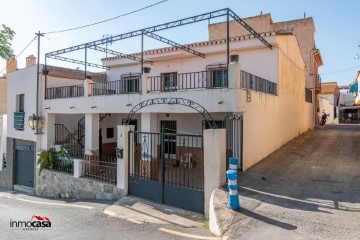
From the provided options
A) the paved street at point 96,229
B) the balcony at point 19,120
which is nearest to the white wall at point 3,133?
the balcony at point 19,120

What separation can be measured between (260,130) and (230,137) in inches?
59.9

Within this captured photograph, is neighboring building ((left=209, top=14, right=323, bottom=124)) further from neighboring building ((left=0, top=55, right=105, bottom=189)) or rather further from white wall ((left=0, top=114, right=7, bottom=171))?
white wall ((left=0, top=114, right=7, bottom=171))

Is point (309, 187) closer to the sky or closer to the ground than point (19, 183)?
closer to the sky

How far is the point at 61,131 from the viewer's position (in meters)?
15.2

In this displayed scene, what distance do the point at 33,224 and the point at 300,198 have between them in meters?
7.06

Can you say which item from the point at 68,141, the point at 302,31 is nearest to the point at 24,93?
the point at 68,141

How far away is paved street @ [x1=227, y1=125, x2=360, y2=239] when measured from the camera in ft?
16.3

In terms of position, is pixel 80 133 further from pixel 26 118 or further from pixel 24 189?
pixel 24 189

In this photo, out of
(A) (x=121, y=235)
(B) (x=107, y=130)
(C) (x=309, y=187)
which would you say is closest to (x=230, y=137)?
(C) (x=309, y=187)

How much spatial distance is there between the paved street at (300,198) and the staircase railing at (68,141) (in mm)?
9416

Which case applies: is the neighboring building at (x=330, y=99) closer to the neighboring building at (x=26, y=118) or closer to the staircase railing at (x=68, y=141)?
the staircase railing at (x=68, y=141)

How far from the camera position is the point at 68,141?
14.9 m

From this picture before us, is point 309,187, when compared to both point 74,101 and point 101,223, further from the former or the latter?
point 74,101

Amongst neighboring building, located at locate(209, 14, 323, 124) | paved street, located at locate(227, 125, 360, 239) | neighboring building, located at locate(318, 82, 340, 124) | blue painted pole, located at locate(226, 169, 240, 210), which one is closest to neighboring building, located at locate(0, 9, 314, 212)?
paved street, located at locate(227, 125, 360, 239)
